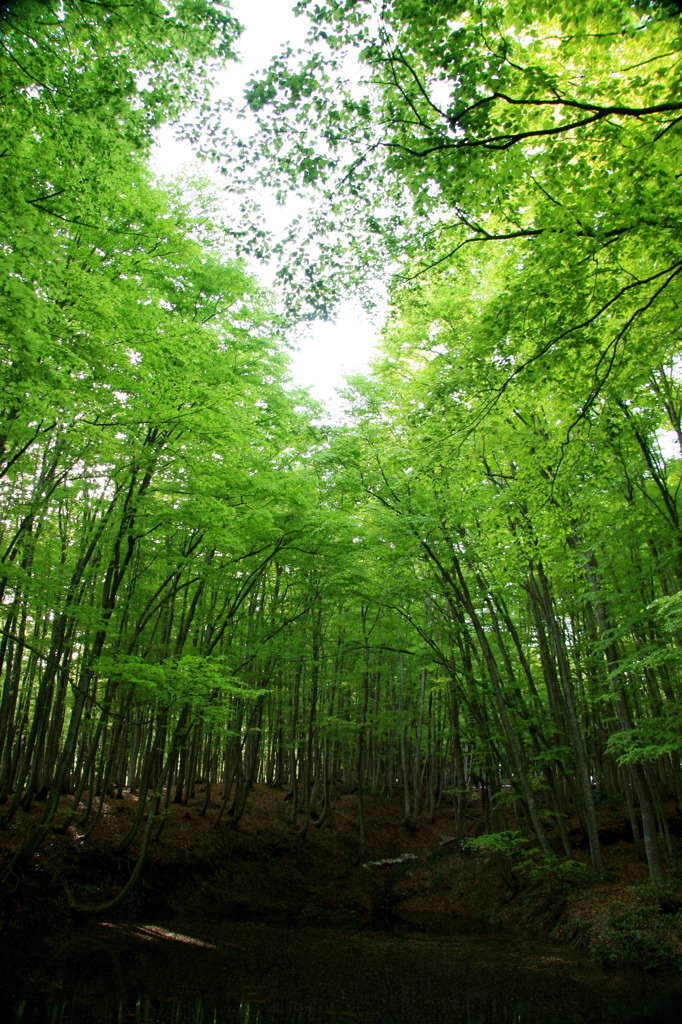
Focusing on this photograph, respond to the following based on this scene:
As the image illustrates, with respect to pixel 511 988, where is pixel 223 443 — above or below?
above

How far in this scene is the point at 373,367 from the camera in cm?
1161

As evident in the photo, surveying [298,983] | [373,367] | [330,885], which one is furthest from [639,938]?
[373,367]

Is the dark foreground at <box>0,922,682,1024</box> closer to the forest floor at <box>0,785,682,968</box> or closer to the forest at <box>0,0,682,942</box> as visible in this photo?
the forest floor at <box>0,785,682,968</box>

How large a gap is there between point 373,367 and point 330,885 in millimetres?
12354

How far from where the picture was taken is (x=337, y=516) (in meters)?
11.0

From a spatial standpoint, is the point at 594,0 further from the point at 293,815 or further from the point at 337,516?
the point at 293,815

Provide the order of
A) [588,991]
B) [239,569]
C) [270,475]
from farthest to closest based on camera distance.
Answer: [239,569]
[270,475]
[588,991]

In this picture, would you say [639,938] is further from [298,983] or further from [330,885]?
[330,885]

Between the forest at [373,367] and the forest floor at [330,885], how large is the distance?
1.78 feet

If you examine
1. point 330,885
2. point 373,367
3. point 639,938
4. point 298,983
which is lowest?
point 298,983

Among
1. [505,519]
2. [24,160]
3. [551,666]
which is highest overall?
[24,160]

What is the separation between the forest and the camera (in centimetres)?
412

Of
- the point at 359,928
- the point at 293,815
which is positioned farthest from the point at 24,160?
the point at 293,815

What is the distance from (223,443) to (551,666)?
863 centimetres
